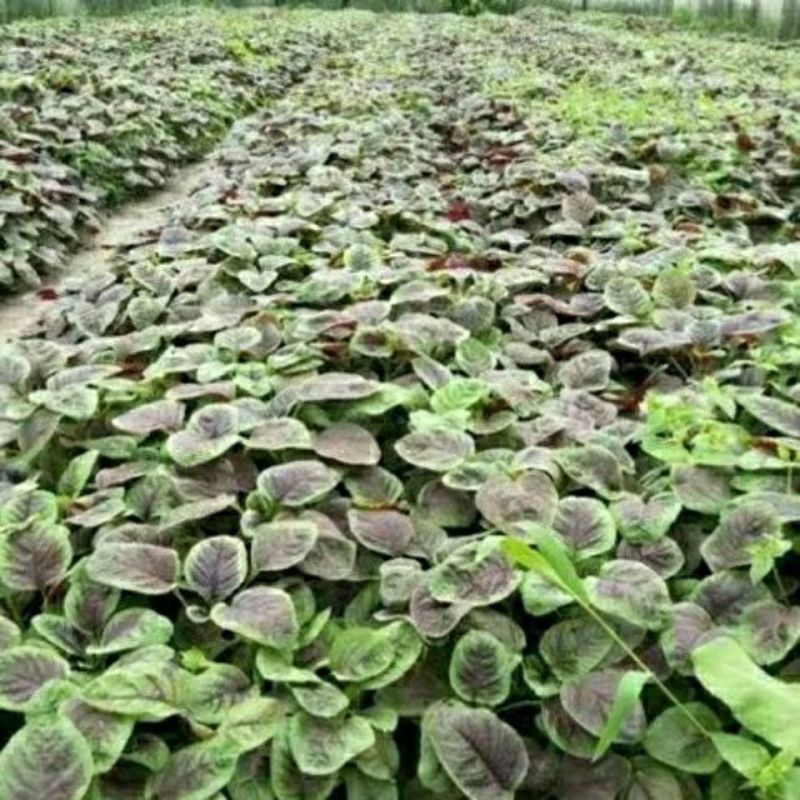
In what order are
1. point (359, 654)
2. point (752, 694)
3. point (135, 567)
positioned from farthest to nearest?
point (135, 567), point (359, 654), point (752, 694)

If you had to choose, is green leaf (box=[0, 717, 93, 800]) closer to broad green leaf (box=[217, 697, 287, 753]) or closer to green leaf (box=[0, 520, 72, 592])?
broad green leaf (box=[217, 697, 287, 753])

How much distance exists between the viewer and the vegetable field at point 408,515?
1.18 metres

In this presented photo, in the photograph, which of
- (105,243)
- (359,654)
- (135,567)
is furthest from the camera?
(105,243)

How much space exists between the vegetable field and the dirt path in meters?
0.54

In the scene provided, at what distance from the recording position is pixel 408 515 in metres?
1.58

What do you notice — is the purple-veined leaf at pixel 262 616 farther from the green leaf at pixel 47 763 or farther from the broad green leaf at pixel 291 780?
the green leaf at pixel 47 763

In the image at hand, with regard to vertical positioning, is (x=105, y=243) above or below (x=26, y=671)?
below

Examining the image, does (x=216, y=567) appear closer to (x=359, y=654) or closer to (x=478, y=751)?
(x=359, y=654)

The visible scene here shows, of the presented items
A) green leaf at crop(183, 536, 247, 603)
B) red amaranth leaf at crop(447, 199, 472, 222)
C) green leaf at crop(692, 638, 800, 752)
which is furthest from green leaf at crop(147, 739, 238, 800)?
red amaranth leaf at crop(447, 199, 472, 222)

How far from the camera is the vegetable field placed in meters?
1.18

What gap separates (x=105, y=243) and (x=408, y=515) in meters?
3.73

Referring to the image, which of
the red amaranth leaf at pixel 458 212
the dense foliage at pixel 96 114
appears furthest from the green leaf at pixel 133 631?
the dense foliage at pixel 96 114

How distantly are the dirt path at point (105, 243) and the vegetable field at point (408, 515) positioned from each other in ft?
1.78

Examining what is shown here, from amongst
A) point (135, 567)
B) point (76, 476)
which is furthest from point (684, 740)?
point (76, 476)
